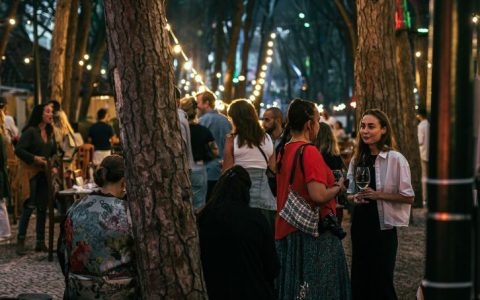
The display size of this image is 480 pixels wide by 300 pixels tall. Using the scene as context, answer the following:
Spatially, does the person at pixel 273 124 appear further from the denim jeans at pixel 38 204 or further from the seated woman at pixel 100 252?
the seated woman at pixel 100 252

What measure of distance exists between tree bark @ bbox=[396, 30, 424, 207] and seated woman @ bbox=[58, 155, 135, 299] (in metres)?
11.1

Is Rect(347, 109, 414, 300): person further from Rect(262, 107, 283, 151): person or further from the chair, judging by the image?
the chair

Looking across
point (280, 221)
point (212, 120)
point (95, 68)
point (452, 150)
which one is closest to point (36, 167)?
point (212, 120)

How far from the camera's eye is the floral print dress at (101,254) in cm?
578

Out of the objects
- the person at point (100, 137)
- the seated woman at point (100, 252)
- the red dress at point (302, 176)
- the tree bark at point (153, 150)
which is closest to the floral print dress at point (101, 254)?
the seated woman at point (100, 252)

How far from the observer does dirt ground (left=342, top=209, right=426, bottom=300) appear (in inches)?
390

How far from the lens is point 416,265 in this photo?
37.4 ft

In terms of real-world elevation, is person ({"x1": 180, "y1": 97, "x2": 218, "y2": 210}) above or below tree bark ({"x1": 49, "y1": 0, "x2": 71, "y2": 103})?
below

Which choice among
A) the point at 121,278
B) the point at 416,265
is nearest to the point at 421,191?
the point at 416,265

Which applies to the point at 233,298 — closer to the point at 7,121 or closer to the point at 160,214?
the point at 160,214

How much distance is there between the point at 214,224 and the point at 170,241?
0.81 m

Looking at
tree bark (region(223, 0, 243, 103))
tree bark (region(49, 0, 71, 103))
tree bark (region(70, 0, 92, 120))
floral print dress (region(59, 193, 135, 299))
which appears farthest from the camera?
tree bark (region(223, 0, 243, 103))

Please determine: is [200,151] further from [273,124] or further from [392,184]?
[392,184]

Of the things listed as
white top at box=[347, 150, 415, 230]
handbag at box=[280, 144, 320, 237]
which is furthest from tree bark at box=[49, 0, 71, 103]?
handbag at box=[280, 144, 320, 237]
